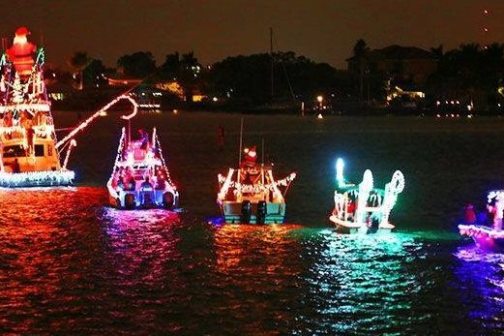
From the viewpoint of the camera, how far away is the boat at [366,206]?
3169 centimetres

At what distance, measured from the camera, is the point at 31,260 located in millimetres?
30297

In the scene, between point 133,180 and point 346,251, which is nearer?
point 346,251

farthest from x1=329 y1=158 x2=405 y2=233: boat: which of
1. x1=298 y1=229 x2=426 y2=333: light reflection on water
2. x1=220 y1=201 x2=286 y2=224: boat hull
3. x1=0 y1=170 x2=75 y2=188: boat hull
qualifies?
x1=0 y1=170 x2=75 y2=188: boat hull

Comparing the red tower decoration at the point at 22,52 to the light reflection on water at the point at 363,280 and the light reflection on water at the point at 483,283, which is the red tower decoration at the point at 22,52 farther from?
the light reflection on water at the point at 483,283

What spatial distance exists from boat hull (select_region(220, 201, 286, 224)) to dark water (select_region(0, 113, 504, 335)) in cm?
51

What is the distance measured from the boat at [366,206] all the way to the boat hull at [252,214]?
93.4 inches

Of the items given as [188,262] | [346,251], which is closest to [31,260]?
[188,262]

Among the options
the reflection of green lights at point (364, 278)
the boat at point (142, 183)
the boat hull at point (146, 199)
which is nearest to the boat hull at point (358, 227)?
the reflection of green lights at point (364, 278)

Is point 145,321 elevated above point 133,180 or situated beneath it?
situated beneath

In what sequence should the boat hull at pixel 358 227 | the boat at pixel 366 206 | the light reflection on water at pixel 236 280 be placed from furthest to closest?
the boat hull at pixel 358 227, the boat at pixel 366 206, the light reflection on water at pixel 236 280

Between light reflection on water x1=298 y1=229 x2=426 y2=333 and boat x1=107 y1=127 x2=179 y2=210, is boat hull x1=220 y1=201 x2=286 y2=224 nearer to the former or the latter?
light reflection on water x1=298 y1=229 x2=426 y2=333

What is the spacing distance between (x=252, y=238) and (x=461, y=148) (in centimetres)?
6076

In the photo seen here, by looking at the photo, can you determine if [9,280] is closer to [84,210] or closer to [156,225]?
[156,225]

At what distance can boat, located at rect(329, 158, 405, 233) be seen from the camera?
31688 mm
